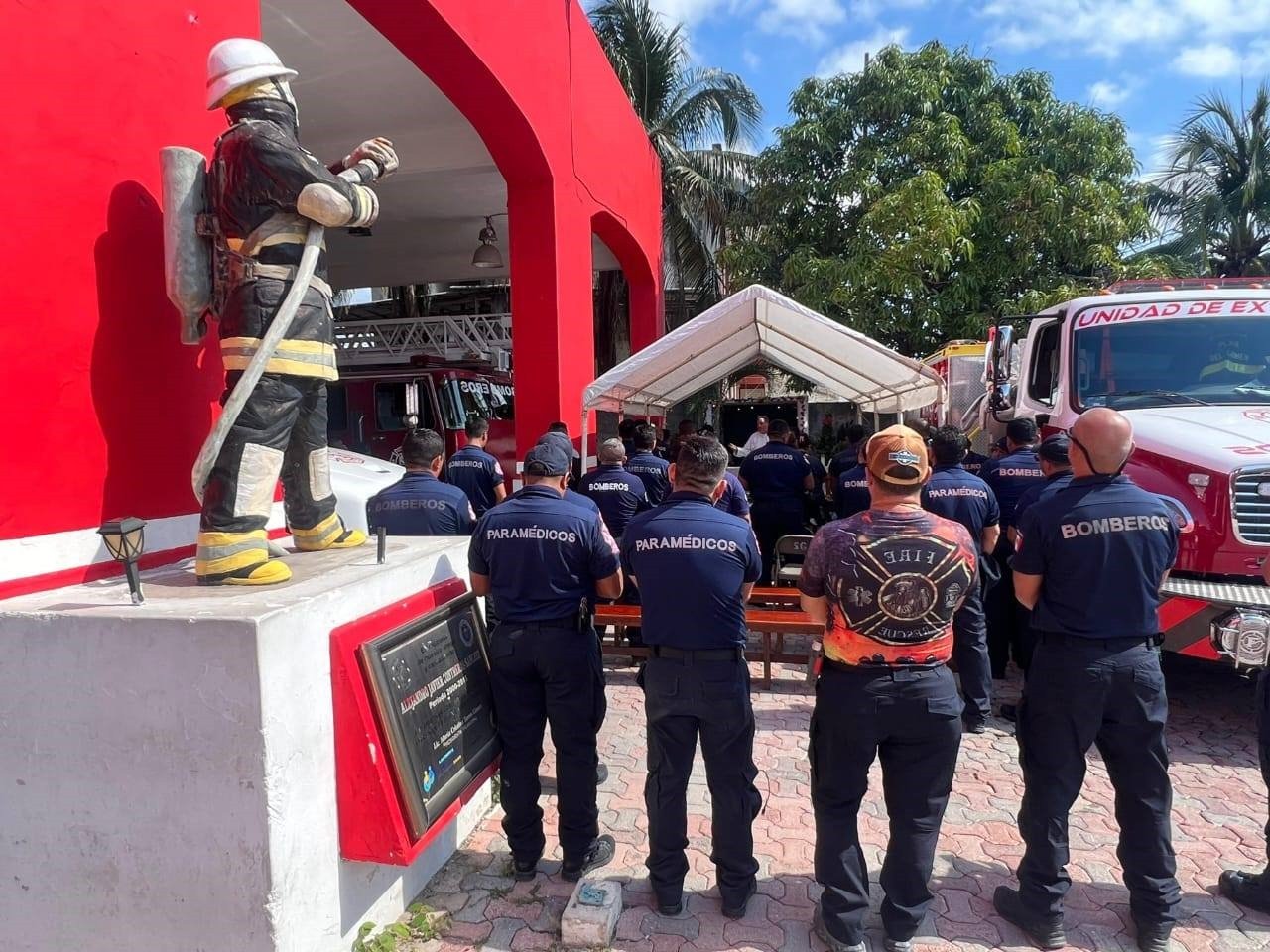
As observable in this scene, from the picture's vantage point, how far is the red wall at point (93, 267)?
2.44 meters

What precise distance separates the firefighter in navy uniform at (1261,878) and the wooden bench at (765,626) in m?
2.25

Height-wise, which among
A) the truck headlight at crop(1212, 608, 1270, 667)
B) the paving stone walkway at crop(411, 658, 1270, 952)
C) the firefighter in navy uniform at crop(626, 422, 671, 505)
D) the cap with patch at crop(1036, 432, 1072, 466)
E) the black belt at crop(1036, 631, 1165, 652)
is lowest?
the paving stone walkway at crop(411, 658, 1270, 952)

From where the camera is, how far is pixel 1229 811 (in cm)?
375

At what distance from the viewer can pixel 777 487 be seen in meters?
7.43

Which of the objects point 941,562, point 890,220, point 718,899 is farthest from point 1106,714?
point 890,220

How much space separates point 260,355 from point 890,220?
11.7m

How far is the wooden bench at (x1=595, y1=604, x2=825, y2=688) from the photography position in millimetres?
5176

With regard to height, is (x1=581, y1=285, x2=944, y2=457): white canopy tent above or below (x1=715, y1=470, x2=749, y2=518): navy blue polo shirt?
above

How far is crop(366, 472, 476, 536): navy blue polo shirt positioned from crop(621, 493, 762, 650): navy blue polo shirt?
206 centimetres

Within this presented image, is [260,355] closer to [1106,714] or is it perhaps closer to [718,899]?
[718,899]

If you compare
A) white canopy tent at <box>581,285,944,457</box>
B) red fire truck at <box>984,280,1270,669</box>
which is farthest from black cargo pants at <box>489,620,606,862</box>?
white canopy tent at <box>581,285,944,457</box>

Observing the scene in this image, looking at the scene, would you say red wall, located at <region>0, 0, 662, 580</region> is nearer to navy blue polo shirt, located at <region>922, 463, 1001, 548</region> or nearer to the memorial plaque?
the memorial plaque

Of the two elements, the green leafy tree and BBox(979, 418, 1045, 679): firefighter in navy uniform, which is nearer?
BBox(979, 418, 1045, 679): firefighter in navy uniform

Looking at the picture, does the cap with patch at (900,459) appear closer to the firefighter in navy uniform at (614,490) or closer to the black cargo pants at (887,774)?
the black cargo pants at (887,774)
